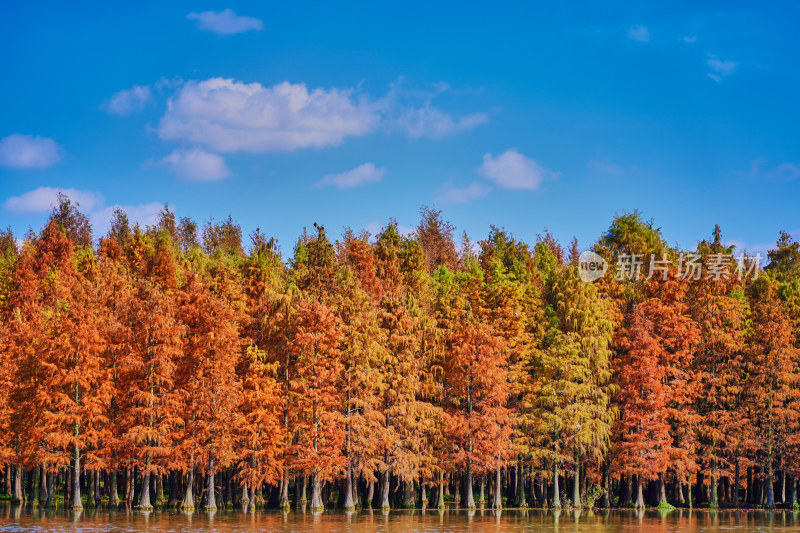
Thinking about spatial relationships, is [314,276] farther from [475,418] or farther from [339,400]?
[475,418]

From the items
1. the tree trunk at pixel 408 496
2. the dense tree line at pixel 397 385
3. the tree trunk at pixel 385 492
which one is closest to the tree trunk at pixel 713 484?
the dense tree line at pixel 397 385

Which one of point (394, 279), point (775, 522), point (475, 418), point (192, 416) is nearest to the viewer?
point (775, 522)

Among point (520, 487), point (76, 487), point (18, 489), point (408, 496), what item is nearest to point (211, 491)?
point (76, 487)

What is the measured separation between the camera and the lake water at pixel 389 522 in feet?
144

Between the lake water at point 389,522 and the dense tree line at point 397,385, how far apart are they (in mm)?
4796

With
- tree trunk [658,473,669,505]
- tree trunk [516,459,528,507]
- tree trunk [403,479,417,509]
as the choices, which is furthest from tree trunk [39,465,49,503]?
tree trunk [658,473,669,505]

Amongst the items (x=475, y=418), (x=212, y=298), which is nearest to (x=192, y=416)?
(x=212, y=298)

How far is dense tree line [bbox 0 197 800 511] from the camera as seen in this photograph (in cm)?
6184

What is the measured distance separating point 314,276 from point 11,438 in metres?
26.5

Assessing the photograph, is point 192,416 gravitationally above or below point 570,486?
above

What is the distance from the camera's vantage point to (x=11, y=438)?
6488cm

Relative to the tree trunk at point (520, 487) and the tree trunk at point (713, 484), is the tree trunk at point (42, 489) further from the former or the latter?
the tree trunk at point (713, 484)

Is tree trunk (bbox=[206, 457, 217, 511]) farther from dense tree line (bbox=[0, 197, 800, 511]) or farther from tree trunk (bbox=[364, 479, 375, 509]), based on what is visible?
tree trunk (bbox=[364, 479, 375, 509])

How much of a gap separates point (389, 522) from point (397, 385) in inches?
664
